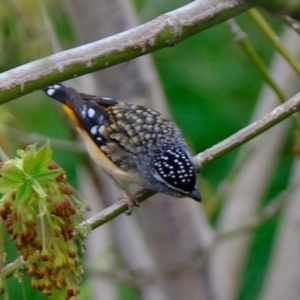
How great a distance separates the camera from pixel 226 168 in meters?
3.83

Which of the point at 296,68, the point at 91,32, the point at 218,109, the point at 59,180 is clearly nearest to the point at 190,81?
the point at 218,109

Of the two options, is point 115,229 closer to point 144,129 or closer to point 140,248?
point 140,248

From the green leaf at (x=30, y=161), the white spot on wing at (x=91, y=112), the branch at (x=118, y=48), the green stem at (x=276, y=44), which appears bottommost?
the white spot on wing at (x=91, y=112)

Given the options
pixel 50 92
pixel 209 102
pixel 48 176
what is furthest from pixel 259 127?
pixel 209 102

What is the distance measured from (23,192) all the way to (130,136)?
4.07 feet

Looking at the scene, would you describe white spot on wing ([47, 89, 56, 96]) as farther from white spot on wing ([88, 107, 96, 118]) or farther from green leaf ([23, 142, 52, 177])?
green leaf ([23, 142, 52, 177])

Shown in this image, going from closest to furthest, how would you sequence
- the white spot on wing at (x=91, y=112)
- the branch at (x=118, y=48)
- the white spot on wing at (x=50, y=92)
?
the branch at (x=118, y=48) → the white spot on wing at (x=50, y=92) → the white spot on wing at (x=91, y=112)

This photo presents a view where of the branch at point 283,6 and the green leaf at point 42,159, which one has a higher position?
the branch at point 283,6

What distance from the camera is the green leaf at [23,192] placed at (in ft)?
3.95

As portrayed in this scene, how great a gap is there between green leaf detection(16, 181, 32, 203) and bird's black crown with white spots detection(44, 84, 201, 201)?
3.09 feet

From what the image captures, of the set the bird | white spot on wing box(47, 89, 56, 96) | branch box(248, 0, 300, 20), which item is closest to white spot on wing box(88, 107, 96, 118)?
the bird

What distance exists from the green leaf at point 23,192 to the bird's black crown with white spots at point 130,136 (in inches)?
37.1

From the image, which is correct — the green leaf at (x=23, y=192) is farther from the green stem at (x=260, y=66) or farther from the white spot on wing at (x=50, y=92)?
the white spot on wing at (x=50, y=92)

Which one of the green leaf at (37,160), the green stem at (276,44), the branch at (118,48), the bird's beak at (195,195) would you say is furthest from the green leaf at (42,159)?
the bird's beak at (195,195)
